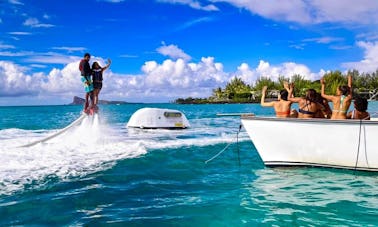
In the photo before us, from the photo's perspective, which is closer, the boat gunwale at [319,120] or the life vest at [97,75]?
the boat gunwale at [319,120]

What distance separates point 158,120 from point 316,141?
13734mm

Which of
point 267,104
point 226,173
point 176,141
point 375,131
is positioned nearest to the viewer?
point 375,131

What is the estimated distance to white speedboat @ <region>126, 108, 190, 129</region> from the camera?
2166 cm

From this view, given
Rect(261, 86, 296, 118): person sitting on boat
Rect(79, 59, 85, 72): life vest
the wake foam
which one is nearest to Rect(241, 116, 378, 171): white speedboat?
Rect(261, 86, 296, 118): person sitting on boat

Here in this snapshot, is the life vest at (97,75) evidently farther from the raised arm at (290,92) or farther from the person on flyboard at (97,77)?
the raised arm at (290,92)

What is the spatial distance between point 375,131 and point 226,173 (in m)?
3.58

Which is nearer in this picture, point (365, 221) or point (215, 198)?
point (365, 221)

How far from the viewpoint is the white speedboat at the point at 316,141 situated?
27.9 ft

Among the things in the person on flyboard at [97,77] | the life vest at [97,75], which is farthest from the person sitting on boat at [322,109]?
the life vest at [97,75]

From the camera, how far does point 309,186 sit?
765 centimetres

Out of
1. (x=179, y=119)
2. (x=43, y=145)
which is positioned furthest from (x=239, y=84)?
(x=43, y=145)

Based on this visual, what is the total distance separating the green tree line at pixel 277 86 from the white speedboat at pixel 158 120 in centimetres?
7921

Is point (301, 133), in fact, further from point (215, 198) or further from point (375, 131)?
point (215, 198)

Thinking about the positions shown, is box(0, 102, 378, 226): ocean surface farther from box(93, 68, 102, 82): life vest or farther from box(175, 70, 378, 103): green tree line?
box(175, 70, 378, 103): green tree line
